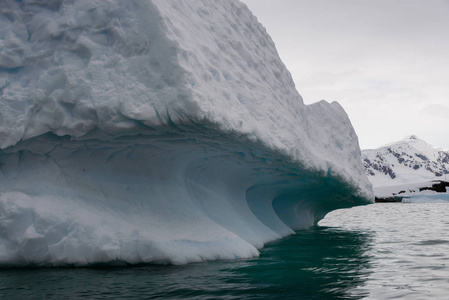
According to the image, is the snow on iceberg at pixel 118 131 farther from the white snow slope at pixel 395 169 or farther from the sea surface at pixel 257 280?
the white snow slope at pixel 395 169

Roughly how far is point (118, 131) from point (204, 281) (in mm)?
1875

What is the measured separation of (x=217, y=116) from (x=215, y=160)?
1.68m

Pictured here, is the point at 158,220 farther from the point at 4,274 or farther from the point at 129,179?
the point at 4,274

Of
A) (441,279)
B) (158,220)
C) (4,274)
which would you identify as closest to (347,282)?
(441,279)

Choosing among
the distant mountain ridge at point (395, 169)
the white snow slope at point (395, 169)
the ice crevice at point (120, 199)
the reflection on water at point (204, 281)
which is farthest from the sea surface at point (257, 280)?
the distant mountain ridge at point (395, 169)

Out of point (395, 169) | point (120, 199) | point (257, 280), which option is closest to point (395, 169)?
point (395, 169)

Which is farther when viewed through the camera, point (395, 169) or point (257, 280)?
point (395, 169)

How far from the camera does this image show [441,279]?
3.94m

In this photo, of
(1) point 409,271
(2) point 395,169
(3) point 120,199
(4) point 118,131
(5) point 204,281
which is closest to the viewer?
(5) point 204,281

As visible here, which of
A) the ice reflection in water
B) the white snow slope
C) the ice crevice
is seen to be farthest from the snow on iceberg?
the white snow slope

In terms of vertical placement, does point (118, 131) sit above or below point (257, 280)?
above

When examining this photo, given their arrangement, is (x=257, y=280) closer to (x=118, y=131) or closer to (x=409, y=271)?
(x=409, y=271)

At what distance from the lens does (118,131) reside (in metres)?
4.68

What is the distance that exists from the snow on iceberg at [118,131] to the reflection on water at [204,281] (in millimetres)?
358
